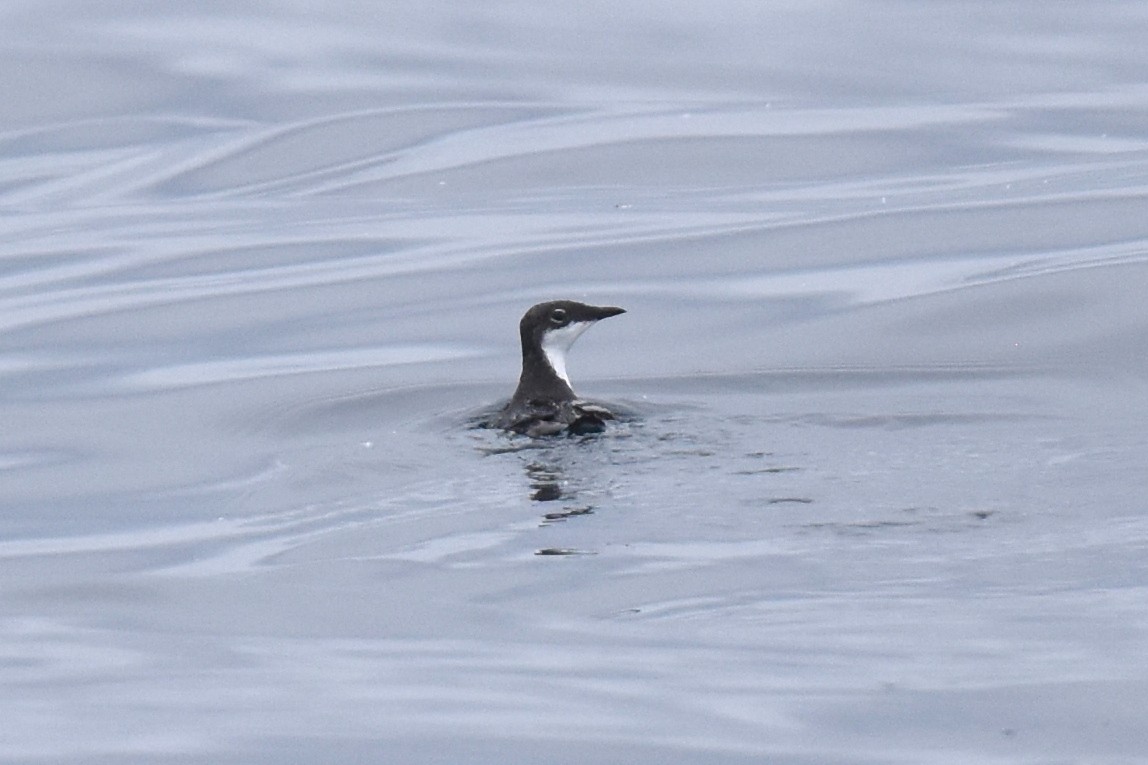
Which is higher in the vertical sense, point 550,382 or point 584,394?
point 550,382

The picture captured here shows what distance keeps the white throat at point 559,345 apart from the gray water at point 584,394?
15.3 inches

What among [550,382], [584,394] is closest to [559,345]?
[550,382]

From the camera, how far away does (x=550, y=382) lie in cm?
1195

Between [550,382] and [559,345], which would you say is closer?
[550,382]

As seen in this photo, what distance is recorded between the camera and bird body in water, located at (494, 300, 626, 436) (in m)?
11.1

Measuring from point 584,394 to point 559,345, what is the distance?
61 centimetres

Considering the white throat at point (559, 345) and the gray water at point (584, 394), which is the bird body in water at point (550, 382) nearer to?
the white throat at point (559, 345)

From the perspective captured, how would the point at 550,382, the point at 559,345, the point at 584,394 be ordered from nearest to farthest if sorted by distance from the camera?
the point at 550,382
the point at 559,345
the point at 584,394

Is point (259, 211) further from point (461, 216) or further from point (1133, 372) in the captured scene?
point (1133, 372)

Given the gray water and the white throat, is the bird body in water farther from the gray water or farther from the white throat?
the gray water

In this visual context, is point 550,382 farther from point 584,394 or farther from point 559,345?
point 584,394

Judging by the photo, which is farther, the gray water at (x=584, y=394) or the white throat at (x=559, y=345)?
the white throat at (x=559, y=345)

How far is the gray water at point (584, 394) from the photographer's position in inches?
255

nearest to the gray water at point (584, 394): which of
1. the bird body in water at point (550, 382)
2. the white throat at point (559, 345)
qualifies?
the bird body in water at point (550, 382)
